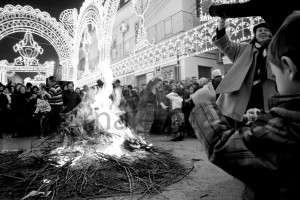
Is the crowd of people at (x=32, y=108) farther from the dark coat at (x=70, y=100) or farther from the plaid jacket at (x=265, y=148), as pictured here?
the plaid jacket at (x=265, y=148)

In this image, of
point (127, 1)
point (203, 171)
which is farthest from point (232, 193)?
point (127, 1)

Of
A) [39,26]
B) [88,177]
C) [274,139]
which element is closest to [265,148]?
[274,139]

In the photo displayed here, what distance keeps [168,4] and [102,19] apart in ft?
17.0

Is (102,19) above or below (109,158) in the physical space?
above

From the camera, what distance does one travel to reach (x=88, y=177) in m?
3.11

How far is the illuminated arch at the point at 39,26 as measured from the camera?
2173 cm

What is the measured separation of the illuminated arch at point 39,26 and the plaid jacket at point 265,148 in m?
25.4

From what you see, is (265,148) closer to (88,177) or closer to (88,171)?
(88,177)

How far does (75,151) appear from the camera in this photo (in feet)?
13.5

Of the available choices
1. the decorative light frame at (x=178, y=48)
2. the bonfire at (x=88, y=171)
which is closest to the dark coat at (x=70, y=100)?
the bonfire at (x=88, y=171)

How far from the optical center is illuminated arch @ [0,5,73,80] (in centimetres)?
2173

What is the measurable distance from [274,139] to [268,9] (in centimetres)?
115

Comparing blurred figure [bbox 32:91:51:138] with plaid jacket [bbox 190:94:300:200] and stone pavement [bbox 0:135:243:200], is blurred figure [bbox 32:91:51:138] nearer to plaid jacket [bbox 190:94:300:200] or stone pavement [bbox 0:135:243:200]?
stone pavement [bbox 0:135:243:200]

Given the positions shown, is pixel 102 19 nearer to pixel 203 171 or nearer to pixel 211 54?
pixel 211 54
